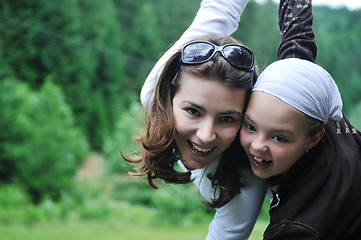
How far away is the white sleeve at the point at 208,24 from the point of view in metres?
1.88

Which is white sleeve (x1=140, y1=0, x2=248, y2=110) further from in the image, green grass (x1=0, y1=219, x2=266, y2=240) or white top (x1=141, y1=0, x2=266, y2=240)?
green grass (x1=0, y1=219, x2=266, y2=240)

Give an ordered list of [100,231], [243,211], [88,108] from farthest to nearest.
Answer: [88,108], [100,231], [243,211]

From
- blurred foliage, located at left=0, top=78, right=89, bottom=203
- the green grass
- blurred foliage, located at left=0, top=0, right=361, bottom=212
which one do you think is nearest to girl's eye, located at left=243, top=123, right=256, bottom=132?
the green grass

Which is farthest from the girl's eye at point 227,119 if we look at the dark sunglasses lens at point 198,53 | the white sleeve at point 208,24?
the white sleeve at point 208,24

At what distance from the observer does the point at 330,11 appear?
146 ft

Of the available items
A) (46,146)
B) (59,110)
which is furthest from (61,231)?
(59,110)

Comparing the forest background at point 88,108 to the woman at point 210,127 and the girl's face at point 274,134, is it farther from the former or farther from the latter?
the girl's face at point 274,134

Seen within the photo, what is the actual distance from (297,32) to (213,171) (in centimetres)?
74

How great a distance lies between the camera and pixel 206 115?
156 centimetres

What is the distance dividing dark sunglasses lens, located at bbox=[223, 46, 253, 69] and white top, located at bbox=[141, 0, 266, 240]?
0.94 feet

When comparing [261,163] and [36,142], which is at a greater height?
[261,163]

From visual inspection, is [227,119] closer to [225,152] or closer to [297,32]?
[225,152]

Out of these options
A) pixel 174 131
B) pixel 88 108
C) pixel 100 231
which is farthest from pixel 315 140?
pixel 88 108

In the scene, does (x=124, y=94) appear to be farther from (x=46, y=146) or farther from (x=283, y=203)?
(x=283, y=203)
